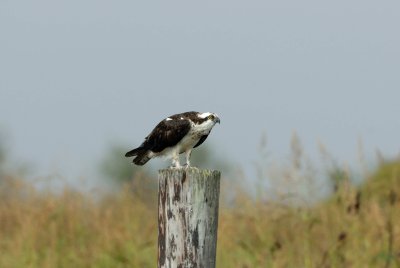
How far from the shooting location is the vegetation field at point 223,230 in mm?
8125

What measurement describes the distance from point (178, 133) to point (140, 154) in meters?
0.53

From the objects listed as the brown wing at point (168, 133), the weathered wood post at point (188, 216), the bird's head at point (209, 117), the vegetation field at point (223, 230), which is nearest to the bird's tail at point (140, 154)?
the brown wing at point (168, 133)

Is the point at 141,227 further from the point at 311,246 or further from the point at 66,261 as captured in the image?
the point at 311,246

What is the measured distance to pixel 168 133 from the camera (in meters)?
7.11

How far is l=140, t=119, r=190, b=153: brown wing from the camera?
7109mm

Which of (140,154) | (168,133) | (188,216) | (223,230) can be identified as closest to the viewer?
(188,216)

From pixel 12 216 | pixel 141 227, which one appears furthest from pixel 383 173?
pixel 12 216

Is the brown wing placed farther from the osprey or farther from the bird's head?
the bird's head

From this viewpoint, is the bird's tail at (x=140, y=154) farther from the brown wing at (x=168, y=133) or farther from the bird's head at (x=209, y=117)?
the bird's head at (x=209, y=117)

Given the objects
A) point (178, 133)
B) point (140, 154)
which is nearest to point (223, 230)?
point (140, 154)

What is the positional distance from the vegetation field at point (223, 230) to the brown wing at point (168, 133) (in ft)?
5.12

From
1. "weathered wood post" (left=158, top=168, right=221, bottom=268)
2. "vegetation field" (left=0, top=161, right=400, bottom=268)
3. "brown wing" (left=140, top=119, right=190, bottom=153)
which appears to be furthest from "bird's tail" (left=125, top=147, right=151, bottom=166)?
"weathered wood post" (left=158, top=168, right=221, bottom=268)

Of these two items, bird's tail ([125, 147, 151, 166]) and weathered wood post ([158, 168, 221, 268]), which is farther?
bird's tail ([125, 147, 151, 166])

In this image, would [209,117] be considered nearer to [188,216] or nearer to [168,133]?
[168,133]
